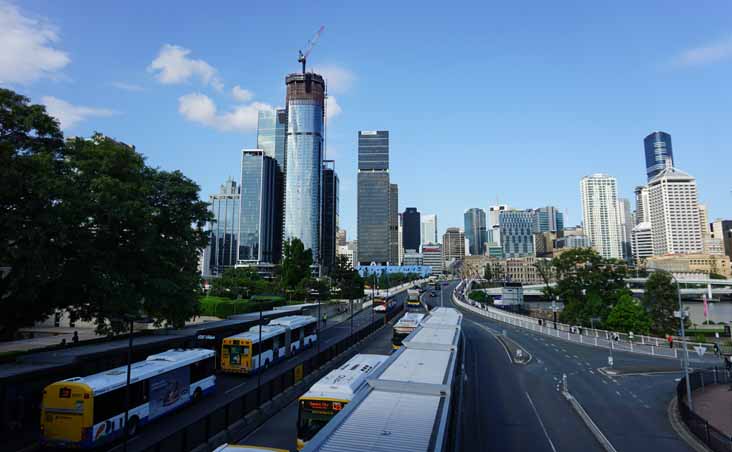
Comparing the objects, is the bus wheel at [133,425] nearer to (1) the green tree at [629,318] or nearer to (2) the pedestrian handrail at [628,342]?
(2) the pedestrian handrail at [628,342]

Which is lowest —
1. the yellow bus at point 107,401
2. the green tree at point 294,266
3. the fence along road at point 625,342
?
the fence along road at point 625,342

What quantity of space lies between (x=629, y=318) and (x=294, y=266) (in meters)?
60.8

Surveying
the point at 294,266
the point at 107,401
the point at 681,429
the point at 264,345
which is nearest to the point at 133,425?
the point at 107,401

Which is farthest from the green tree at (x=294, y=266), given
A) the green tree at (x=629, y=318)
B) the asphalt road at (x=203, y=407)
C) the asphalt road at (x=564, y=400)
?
the green tree at (x=629, y=318)

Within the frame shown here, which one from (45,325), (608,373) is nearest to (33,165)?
(45,325)

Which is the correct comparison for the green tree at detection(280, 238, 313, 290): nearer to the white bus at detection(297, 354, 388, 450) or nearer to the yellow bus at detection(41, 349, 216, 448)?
the yellow bus at detection(41, 349, 216, 448)

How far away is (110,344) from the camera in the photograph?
26453 millimetres

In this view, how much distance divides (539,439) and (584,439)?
2.10m

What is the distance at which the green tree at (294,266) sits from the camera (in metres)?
88.6

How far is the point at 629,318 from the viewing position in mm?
56438

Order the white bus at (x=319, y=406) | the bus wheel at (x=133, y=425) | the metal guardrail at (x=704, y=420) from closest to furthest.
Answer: the white bus at (x=319, y=406), the metal guardrail at (x=704, y=420), the bus wheel at (x=133, y=425)

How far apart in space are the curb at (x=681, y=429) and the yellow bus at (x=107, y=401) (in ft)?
81.1

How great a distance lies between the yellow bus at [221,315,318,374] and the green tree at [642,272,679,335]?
5132 cm

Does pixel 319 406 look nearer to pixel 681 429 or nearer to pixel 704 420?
pixel 704 420
